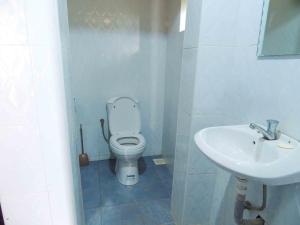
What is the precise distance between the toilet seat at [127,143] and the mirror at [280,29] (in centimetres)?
125

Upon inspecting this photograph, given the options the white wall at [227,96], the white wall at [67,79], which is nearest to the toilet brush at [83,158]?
the white wall at [227,96]

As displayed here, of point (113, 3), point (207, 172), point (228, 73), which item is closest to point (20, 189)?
point (207, 172)

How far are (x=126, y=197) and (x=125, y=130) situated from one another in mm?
701

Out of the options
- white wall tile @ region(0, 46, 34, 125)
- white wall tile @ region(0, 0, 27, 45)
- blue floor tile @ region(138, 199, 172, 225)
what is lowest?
blue floor tile @ region(138, 199, 172, 225)

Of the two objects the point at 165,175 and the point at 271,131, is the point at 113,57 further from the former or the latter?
the point at 271,131

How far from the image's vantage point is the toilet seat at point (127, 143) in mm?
1870

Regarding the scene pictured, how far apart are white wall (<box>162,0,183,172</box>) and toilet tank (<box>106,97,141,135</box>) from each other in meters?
0.34

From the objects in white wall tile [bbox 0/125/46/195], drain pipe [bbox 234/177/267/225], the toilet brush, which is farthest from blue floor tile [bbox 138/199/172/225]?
white wall tile [bbox 0/125/46/195]

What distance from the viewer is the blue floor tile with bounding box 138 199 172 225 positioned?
1.61 m

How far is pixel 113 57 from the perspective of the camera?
86.0 inches

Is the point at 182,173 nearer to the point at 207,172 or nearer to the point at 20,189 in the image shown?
the point at 207,172

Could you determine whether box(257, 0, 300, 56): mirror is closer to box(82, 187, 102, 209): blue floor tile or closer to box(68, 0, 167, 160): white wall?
box(68, 0, 167, 160): white wall

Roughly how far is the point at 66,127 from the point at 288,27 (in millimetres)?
1028

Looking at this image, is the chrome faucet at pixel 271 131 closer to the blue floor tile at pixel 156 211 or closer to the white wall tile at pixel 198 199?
the white wall tile at pixel 198 199
